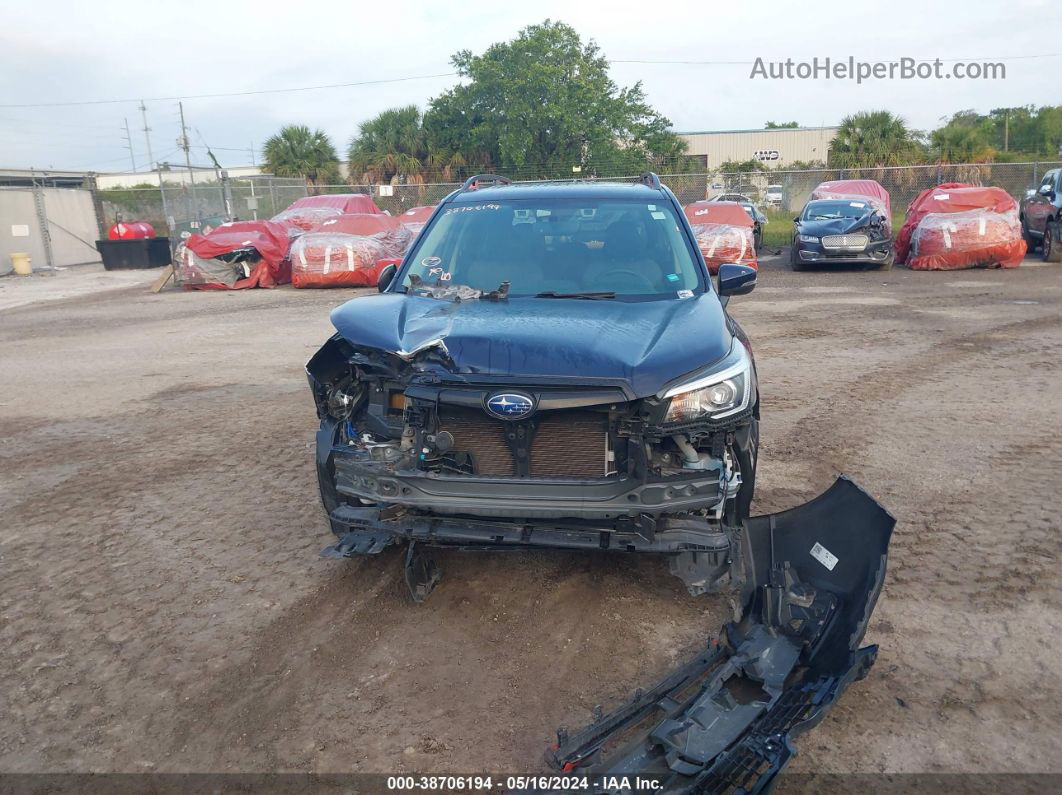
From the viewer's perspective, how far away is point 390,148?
138 ft

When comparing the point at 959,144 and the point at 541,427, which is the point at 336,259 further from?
the point at 959,144

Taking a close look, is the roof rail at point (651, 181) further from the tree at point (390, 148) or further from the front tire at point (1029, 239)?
the tree at point (390, 148)

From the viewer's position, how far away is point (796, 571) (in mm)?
3512

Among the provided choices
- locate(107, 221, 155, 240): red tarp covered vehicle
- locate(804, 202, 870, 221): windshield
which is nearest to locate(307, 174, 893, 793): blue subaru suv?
locate(804, 202, 870, 221): windshield

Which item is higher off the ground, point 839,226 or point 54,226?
point 54,226

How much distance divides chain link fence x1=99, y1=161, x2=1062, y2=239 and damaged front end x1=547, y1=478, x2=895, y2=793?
2143cm

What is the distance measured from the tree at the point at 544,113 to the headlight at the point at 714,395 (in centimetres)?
3742

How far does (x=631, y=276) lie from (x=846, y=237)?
14.6m

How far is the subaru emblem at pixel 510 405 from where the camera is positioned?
3.41 meters

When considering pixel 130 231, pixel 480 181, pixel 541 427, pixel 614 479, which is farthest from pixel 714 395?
pixel 130 231

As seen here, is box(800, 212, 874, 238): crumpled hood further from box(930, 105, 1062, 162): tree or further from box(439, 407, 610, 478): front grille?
box(930, 105, 1062, 162): tree

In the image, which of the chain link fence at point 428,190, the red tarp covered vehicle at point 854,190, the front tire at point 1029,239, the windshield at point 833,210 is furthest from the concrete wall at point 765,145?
the windshield at point 833,210

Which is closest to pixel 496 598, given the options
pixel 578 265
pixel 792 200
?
pixel 578 265

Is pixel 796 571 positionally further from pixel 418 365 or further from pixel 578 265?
pixel 578 265
